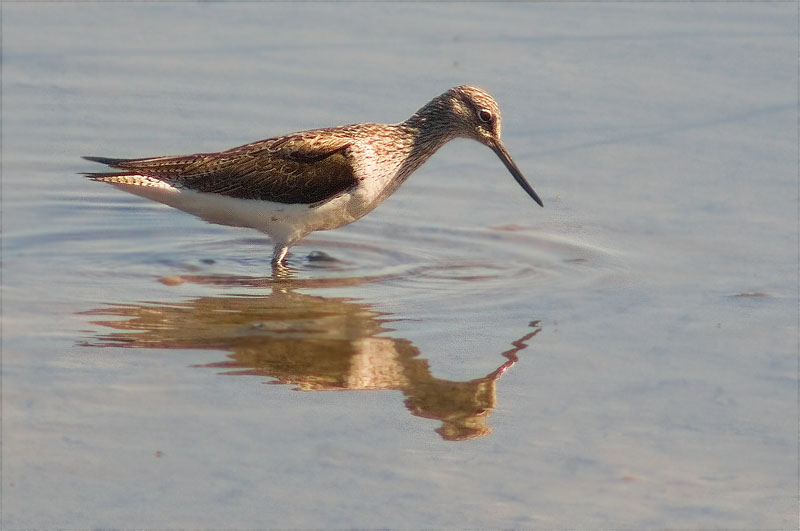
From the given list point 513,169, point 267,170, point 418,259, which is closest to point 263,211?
point 267,170

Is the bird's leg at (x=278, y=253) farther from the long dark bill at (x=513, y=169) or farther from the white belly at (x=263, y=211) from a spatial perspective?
the long dark bill at (x=513, y=169)

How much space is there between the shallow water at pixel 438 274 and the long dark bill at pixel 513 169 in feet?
0.92

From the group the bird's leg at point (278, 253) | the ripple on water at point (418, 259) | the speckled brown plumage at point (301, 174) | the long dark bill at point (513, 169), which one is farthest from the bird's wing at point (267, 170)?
the long dark bill at point (513, 169)

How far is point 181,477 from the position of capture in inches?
221

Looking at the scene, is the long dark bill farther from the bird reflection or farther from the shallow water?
the bird reflection

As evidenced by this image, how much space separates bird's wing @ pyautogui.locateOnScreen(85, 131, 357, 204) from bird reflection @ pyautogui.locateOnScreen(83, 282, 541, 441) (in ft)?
2.66

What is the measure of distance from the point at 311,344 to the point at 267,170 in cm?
200

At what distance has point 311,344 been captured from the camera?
746 centimetres

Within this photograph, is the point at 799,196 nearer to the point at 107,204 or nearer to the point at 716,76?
the point at 716,76

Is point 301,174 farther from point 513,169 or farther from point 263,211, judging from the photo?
point 513,169

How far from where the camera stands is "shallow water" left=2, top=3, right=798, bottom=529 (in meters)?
5.79

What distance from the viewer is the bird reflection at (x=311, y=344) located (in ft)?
22.0

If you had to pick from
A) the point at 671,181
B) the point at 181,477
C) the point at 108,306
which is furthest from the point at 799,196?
the point at 181,477

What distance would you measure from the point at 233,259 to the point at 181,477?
3858 mm
